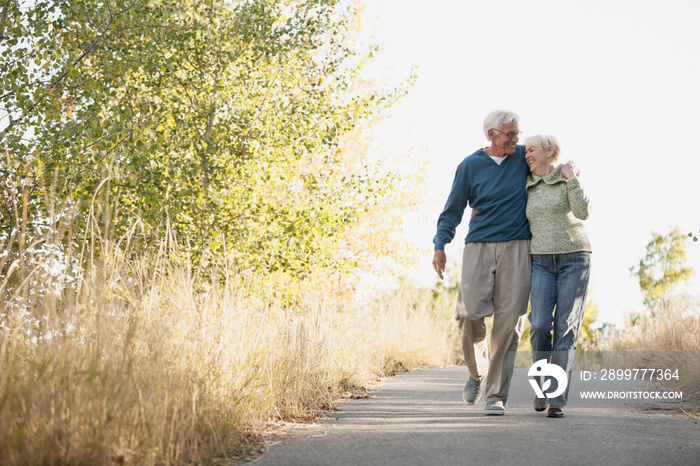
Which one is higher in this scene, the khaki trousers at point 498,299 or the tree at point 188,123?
the tree at point 188,123

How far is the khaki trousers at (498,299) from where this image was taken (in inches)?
244

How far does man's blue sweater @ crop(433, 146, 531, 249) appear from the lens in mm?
6320

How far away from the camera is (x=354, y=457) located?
13.8ft

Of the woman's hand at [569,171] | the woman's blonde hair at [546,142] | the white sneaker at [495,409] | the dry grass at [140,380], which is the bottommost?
the white sneaker at [495,409]

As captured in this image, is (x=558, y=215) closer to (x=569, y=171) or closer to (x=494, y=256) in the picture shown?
(x=569, y=171)

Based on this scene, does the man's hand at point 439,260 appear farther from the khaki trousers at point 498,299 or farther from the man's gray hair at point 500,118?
the man's gray hair at point 500,118

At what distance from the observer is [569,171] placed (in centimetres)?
→ 611

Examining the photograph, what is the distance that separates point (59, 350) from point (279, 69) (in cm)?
745

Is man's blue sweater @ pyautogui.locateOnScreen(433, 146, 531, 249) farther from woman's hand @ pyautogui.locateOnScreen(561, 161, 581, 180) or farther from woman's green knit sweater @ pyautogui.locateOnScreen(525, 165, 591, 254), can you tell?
woman's hand @ pyautogui.locateOnScreen(561, 161, 581, 180)

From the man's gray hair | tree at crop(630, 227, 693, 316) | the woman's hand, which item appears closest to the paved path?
the woman's hand

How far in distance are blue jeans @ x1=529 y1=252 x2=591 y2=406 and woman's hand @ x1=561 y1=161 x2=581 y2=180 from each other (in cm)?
63

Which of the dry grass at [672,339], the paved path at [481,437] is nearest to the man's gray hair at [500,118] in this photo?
the paved path at [481,437]

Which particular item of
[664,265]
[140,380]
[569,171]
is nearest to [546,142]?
[569,171]

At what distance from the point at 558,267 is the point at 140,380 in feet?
11.8
